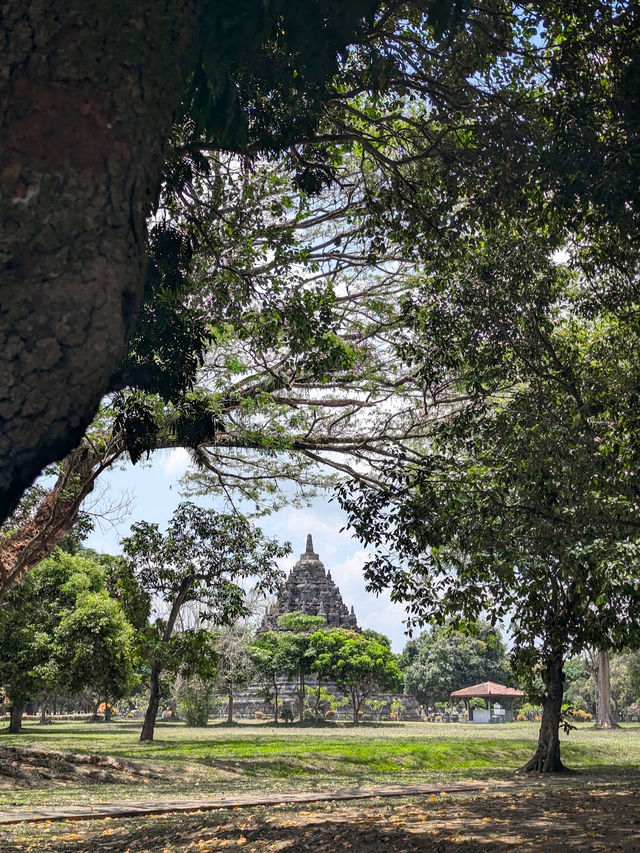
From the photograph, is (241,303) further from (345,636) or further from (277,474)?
(345,636)

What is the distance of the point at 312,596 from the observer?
53125mm

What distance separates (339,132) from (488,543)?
495cm

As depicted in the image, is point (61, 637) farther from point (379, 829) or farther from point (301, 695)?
point (379, 829)

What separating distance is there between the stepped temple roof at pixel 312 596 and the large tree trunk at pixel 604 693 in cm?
1620

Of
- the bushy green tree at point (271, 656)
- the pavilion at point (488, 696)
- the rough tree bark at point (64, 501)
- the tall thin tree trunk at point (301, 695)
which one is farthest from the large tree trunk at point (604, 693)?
the rough tree bark at point (64, 501)

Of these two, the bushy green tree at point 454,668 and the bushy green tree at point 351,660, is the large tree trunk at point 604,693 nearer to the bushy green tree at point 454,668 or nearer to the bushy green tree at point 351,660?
the bushy green tree at point 351,660

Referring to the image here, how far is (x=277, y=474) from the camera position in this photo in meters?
15.4

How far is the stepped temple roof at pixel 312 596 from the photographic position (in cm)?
5188

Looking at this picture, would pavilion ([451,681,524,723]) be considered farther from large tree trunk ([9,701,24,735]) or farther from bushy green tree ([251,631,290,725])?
large tree trunk ([9,701,24,735])

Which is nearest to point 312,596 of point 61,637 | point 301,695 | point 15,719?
point 301,695

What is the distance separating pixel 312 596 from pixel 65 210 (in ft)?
169

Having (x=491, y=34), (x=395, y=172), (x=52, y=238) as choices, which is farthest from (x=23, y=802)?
(x=491, y=34)

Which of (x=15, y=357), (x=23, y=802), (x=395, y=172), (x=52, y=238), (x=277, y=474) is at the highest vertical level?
(x=395, y=172)

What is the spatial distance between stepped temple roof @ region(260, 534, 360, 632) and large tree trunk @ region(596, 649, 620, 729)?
53.1 ft
